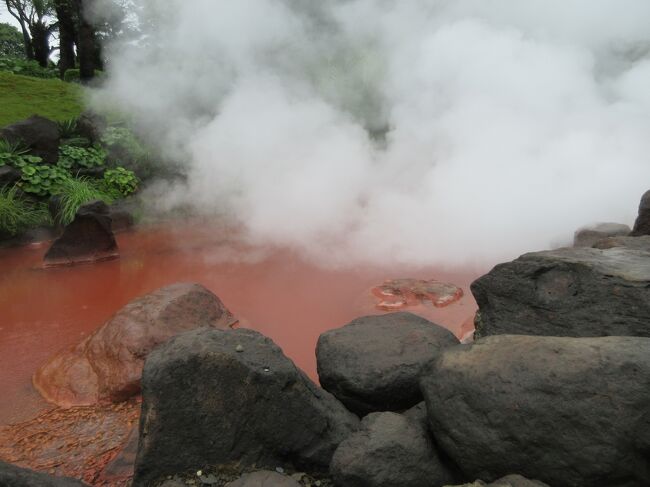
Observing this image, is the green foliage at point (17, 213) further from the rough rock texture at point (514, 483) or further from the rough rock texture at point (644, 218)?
the rough rock texture at point (644, 218)

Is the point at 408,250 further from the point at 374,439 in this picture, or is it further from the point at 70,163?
the point at 70,163

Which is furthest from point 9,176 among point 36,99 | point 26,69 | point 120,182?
point 26,69

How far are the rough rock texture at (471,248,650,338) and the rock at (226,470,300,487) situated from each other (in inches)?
51.0

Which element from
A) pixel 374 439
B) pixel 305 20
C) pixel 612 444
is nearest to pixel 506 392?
pixel 612 444

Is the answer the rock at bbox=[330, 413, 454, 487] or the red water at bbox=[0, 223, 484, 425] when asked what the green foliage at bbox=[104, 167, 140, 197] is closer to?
the red water at bbox=[0, 223, 484, 425]

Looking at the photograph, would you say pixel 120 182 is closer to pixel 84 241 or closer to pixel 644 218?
pixel 84 241

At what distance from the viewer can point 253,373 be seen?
226cm

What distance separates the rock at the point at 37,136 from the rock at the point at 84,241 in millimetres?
2525

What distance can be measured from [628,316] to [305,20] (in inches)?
396

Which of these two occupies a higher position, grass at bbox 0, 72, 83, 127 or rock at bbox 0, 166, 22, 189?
grass at bbox 0, 72, 83, 127

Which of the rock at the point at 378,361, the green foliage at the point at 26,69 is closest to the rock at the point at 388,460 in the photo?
the rock at the point at 378,361

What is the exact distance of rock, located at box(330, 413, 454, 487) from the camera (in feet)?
6.63

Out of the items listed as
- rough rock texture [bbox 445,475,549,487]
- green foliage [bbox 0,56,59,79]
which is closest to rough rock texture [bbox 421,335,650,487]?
rough rock texture [bbox 445,475,549,487]

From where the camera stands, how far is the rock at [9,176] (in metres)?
7.16
